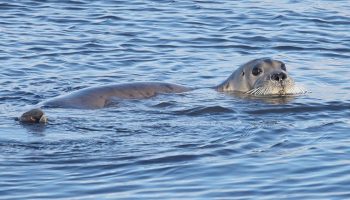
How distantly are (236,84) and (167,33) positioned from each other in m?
4.01

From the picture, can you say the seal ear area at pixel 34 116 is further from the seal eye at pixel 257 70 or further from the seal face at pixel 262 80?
the seal eye at pixel 257 70

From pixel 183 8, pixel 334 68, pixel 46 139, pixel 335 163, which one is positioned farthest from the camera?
pixel 183 8

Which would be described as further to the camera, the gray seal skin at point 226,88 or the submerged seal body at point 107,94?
the gray seal skin at point 226,88

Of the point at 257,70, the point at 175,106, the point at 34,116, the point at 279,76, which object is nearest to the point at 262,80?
the point at 257,70

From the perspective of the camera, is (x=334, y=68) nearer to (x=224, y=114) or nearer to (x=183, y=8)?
(x=224, y=114)

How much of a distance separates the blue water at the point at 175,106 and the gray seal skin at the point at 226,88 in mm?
251

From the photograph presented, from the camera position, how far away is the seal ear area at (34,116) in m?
12.5

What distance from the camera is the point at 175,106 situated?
46.0 feet

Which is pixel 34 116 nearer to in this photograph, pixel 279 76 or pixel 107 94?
pixel 107 94

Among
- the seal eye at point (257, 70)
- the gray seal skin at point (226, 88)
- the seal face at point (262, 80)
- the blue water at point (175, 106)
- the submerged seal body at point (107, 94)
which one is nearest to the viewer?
the blue water at point (175, 106)

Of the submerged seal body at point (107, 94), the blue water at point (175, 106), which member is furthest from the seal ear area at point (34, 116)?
the submerged seal body at point (107, 94)

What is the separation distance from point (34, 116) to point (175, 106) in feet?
6.99

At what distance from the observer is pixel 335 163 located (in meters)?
10.9

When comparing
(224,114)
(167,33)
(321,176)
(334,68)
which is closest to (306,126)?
(224,114)
